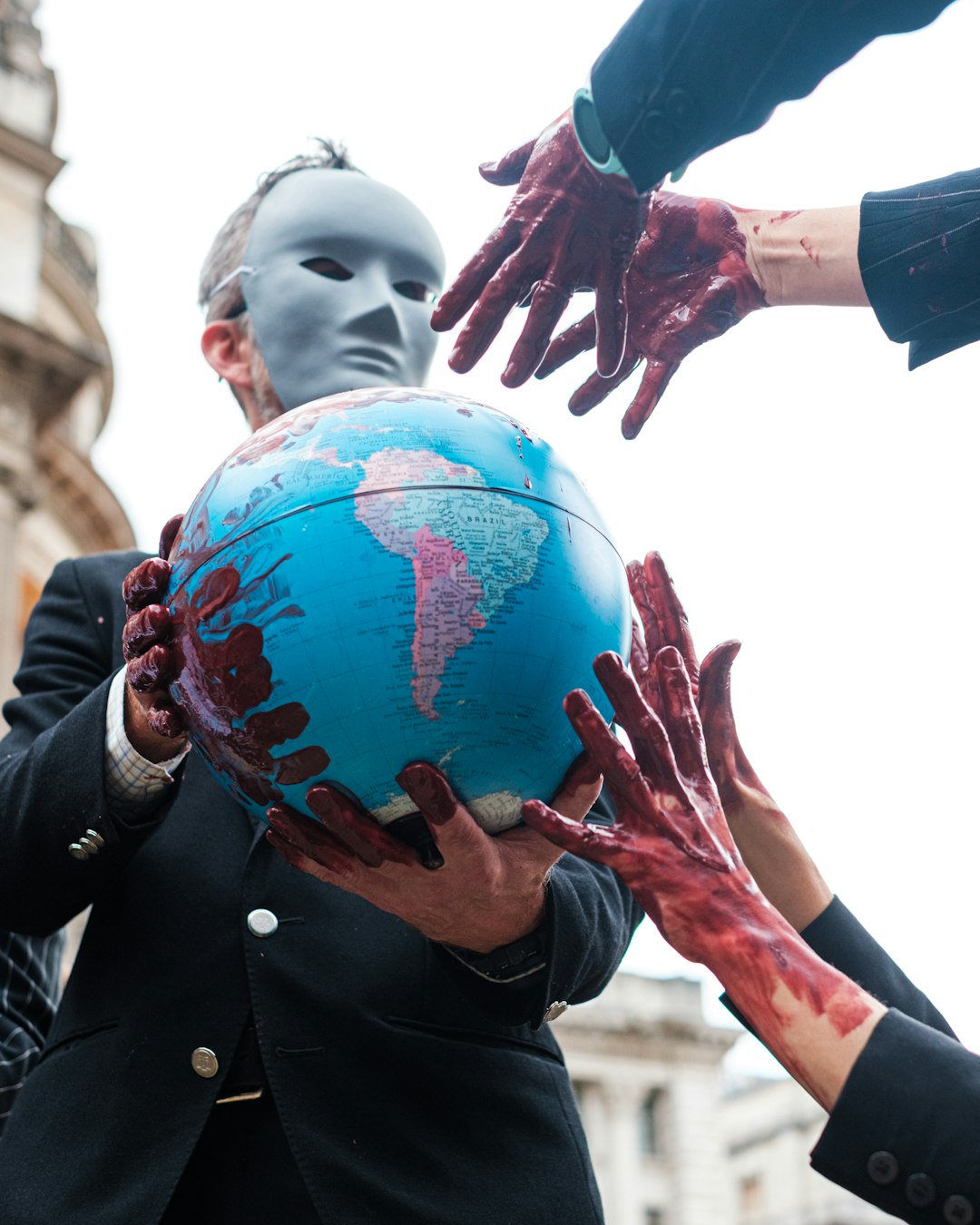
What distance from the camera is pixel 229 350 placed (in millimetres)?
4066

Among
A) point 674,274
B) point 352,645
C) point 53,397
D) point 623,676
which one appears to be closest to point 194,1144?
point 352,645

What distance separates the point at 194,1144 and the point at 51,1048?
16.5 inches

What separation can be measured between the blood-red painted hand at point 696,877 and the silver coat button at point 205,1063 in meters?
0.77

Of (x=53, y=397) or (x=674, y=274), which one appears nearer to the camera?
(x=674, y=274)

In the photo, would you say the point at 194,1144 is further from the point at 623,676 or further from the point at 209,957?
the point at 623,676

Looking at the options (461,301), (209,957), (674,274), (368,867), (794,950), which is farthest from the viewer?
(674,274)

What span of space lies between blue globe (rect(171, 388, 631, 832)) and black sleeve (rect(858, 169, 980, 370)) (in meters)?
0.94

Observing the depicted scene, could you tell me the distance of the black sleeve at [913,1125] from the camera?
2105 mm

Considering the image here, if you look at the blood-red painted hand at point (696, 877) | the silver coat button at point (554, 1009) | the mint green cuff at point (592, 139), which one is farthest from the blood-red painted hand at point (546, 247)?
the silver coat button at point (554, 1009)

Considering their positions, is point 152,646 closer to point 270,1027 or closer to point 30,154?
point 270,1027

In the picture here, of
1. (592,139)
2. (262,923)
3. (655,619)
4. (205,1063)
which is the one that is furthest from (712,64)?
(205,1063)

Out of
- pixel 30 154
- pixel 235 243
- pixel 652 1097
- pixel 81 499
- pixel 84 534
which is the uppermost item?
pixel 30 154

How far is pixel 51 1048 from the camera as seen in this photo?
299 cm

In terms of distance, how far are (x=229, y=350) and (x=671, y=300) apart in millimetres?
1164
